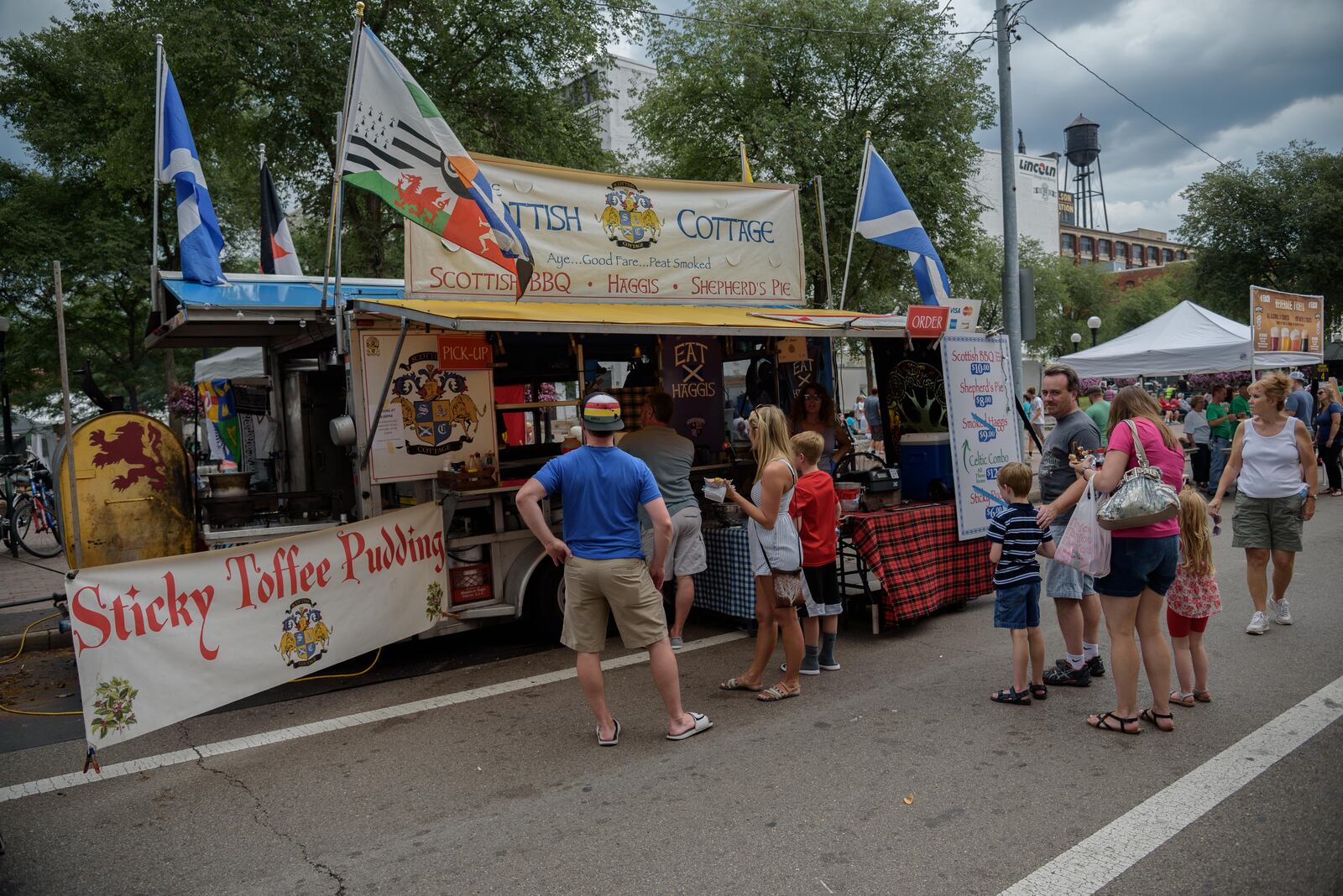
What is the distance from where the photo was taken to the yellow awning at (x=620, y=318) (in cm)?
574

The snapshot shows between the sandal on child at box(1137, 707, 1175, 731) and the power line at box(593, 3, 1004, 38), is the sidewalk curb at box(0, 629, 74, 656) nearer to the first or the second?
the sandal on child at box(1137, 707, 1175, 731)

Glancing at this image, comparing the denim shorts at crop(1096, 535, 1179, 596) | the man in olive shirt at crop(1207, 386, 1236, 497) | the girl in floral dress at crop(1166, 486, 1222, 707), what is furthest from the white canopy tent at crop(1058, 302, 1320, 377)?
the denim shorts at crop(1096, 535, 1179, 596)

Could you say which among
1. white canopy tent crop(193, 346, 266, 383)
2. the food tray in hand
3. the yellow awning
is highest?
white canopy tent crop(193, 346, 266, 383)

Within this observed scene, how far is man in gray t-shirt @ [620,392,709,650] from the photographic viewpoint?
21.2 feet

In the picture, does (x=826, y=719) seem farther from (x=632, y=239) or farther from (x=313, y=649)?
(x=632, y=239)

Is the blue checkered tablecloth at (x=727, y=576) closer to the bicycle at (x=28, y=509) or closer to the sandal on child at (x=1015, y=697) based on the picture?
the sandal on child at (x=1015, y=697)

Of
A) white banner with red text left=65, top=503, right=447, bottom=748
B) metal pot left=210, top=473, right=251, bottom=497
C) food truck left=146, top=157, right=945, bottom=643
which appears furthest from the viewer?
metal pot left=210, top=473, right=251, bottom=497

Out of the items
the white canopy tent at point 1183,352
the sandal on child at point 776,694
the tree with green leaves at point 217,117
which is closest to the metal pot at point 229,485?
the sandal on child at point 776,694

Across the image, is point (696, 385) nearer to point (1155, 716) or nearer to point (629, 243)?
point (629, 243)

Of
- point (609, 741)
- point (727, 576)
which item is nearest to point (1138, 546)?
point (609, 741)

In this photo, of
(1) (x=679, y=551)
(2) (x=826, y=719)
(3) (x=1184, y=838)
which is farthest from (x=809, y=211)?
(3) (x=1184, y=838)

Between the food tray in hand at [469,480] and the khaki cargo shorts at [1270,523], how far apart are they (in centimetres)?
517

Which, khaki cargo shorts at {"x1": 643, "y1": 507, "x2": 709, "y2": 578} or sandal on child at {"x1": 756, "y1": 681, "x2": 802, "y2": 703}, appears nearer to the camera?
sandal on child at {"x1": 756, "y1": 681, "x2": 802, "y2": 703}

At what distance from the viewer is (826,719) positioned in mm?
5004
